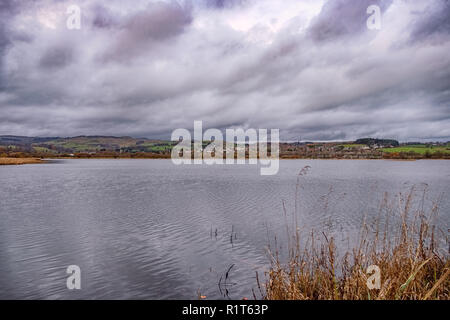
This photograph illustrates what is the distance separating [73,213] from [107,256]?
9.21 metres

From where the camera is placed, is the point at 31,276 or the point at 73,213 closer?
the point at 31,276

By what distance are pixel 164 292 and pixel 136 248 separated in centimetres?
425

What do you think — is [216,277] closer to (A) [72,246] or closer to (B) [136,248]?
(B) [136,248]

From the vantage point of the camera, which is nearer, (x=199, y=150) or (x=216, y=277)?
(x=216, y=277)

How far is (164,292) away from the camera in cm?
843

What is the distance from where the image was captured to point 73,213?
19.1m
